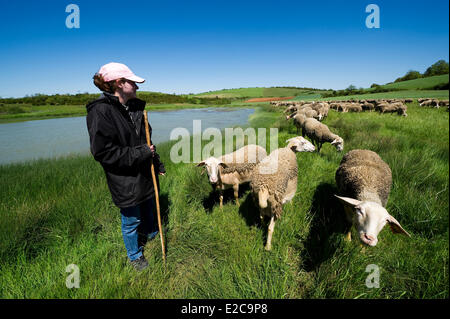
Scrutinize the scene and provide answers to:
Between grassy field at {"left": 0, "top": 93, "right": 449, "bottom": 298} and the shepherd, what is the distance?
1.72 feet

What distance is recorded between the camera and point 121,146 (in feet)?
6.54

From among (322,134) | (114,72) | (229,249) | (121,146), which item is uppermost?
(114,72)

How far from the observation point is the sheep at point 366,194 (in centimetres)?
192

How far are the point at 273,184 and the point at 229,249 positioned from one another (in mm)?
1245

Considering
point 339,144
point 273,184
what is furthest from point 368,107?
point 273,184

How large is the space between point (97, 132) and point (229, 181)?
286cm

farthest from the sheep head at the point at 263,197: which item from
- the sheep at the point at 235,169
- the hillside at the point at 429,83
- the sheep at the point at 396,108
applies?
the sheep at the point at 396,108

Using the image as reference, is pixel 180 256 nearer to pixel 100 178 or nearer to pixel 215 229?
pixel 215 229

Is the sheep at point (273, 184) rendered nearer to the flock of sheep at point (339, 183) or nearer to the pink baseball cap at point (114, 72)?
the flock of sheep at point (339, 183)

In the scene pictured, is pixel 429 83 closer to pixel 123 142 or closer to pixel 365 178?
pixel 365 178

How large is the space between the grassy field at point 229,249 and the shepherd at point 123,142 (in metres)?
0.52

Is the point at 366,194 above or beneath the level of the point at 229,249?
above

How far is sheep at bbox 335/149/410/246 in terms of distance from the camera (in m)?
1.92

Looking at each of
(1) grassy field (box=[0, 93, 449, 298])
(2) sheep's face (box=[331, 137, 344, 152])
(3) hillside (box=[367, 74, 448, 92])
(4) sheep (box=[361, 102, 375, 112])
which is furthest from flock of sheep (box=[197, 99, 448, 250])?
(4) sheep (box=[361, 102, 375, 112])
